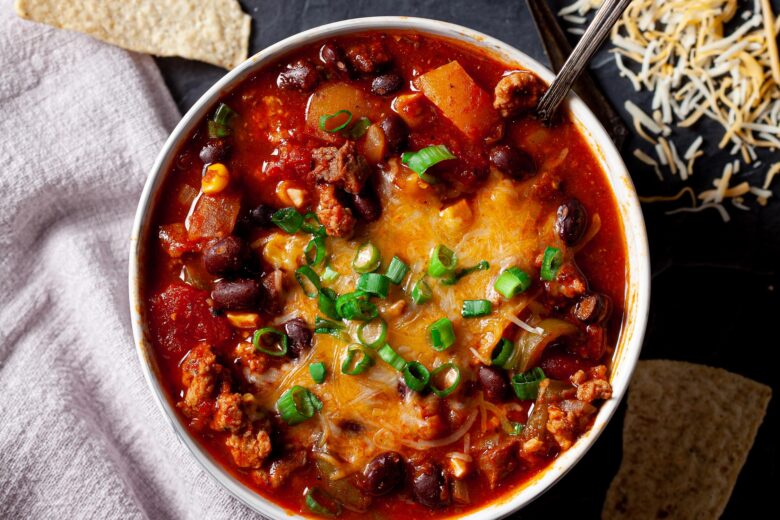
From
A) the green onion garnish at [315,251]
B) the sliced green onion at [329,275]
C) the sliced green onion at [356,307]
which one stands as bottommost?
the sliced green onion at [356,307]

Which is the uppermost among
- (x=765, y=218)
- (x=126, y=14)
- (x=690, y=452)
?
(x=126, y=14)

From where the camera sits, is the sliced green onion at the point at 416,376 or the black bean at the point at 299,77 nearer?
the sliced green onion at the point at 416,376

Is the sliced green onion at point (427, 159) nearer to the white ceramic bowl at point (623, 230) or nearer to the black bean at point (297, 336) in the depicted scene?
the white ceramic bowl at point (623, 230)

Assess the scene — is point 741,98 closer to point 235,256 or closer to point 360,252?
point 360,252

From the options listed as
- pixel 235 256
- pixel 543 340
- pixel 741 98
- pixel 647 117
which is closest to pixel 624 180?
pixel 543 340

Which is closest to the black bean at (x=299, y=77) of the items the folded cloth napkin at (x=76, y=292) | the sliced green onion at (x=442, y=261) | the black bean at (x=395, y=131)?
the black bean at (x=395, y=131)

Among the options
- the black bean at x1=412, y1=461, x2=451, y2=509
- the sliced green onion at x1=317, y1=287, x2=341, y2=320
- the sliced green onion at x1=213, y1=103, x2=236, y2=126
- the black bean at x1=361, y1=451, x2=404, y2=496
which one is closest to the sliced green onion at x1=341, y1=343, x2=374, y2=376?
the sliced green onion at x1=317, y1=287, x2=341, y2=320
